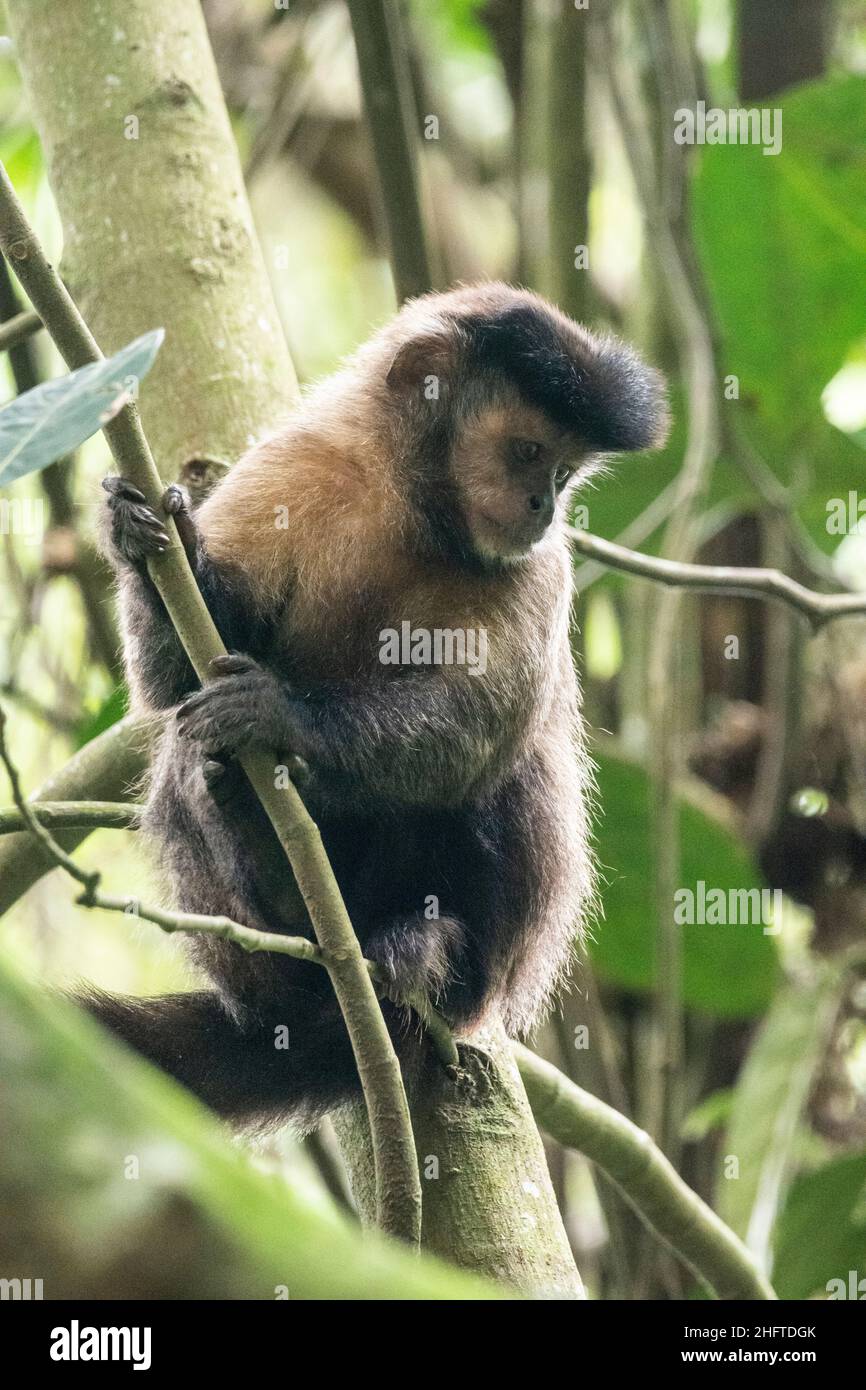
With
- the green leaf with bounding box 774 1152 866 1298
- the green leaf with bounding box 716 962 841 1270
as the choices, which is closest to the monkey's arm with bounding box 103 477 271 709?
the green leaf with bounding box 716 962 841 1270

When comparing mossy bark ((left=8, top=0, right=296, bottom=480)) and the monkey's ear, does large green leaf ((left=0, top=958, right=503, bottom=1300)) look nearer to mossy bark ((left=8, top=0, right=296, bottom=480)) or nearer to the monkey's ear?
mossy bark ((left=8, top=0, right=296, bottom=480))

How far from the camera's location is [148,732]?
3729mm

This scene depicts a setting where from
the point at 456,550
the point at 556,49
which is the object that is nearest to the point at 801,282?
the point at 556,49

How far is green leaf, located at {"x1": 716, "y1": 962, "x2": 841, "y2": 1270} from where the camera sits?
4.97m

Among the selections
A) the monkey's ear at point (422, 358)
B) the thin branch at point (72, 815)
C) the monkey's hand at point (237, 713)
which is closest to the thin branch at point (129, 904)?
the thin branch at point (72, 815)

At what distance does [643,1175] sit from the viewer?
3.72 m

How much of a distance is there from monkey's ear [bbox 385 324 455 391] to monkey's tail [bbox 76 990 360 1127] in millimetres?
1661

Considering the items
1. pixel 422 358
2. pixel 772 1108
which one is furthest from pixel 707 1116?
pixel 422 358

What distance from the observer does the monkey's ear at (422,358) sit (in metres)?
4.04

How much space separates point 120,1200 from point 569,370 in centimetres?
329

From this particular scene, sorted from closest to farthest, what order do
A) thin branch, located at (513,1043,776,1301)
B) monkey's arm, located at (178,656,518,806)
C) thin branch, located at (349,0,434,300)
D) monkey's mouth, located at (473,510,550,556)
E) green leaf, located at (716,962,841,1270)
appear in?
monkey's arm, located at (178,656,518,806) → thin branch, located at (513,1043,776,1301) → monkey's mouth, located at (473,510,550,556) → thin branch, located at (349,0,434,300) → green leaf, located at (716,962,841,1270)

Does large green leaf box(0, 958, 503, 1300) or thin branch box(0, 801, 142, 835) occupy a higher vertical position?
thin branch box(0, 801, 142, 835)

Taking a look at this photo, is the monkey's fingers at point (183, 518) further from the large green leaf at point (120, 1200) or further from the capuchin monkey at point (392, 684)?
the large green leaf at point (120, 1200)

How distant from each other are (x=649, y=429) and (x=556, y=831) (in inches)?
43.6
